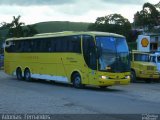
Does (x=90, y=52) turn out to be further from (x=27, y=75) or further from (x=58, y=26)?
(x=58, y=26)

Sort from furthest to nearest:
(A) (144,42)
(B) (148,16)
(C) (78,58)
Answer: (B) (148,16) → (A) (144,42) → (C) (78,58)

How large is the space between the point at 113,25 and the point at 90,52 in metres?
68.4

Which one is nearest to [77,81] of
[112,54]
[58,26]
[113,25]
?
[112,54]

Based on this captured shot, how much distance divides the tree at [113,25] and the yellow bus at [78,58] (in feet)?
195

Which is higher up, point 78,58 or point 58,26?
point 58,26

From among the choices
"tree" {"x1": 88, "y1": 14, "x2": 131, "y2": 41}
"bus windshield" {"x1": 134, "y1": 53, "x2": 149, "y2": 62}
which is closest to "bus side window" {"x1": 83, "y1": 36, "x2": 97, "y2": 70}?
"bus windshield" {"x1": 134, "y1": 53, "x2": 149, "y2": 62}

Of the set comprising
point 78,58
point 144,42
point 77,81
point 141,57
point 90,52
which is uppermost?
point 144,42

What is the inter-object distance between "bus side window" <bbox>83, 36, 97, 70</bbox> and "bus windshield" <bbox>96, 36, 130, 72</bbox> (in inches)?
13.5

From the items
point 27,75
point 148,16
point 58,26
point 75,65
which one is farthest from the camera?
point 58,26

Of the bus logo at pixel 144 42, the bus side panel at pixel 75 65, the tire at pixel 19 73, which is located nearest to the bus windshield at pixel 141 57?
the bus logo at pixel 144 42

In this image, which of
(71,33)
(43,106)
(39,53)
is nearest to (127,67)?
(71,33)

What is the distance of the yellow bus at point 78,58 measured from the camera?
78.3ft

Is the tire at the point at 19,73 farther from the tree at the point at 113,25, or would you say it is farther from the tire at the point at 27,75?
the tree at the point at 113,25

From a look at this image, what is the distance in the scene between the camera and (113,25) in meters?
92.1
